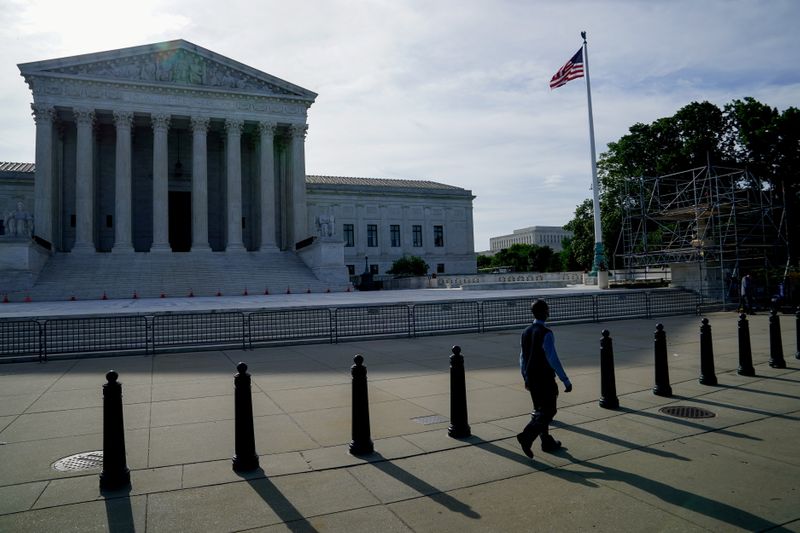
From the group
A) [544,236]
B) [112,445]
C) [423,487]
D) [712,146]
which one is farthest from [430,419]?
[544,236]

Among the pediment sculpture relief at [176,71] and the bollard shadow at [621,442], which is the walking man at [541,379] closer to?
the bollard shadow at [621,442]

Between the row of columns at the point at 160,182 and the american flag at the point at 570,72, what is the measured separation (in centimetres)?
2591

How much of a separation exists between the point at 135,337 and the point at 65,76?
40.4 m

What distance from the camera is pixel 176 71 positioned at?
160 feet

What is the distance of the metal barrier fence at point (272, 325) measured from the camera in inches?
544

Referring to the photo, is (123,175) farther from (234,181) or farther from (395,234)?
(395,234)

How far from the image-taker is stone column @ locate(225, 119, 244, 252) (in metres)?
49.3

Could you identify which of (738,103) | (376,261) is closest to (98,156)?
(376,261)

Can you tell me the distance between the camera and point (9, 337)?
44.1 feet

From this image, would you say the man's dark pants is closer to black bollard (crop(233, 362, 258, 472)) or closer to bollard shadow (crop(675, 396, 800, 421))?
black bollard (crop(233, 362, 258, 472))

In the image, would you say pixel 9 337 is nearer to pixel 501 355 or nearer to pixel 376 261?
pixel 501 355

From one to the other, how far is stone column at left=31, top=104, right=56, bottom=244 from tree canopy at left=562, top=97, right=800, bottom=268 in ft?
153

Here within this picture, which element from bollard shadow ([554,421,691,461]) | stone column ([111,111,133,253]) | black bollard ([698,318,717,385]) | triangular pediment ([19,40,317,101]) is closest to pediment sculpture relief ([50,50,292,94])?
triangular pediment ([19,40,317,101])

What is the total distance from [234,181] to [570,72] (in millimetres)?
30019
